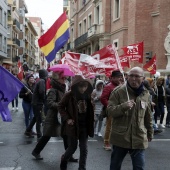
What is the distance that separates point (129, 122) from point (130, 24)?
69.5 ft

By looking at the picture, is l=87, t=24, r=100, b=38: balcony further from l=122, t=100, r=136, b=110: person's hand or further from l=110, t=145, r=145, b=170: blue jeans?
l=122, t=100, r=136, b=110: person's hand

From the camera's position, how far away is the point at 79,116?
5176 millimetres

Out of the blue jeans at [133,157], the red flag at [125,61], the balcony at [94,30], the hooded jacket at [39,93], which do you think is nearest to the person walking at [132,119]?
the blue jeans at [133,157]

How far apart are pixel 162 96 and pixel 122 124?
6610 millimetres

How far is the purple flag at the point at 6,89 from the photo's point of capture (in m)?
5.97

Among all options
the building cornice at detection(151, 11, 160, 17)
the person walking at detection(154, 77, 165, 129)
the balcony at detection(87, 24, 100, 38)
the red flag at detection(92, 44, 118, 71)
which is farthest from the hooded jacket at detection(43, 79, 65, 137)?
the balcony at detection(87, 24, 100, 38)

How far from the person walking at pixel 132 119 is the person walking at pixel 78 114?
96 centimetres

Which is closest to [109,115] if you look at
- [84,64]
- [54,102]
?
[54,102]

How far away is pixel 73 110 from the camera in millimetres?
5168

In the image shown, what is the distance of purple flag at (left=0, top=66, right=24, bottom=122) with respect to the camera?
19.6 feet

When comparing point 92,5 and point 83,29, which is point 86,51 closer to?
point 83,29

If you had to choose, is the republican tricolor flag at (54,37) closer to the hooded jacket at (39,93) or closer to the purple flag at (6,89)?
the hooded jacket at (39,93)

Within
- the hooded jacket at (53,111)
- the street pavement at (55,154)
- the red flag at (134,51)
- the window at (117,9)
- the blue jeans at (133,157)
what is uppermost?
the window at (117,9)

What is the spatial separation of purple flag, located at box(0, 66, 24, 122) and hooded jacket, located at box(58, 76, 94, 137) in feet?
4.04
